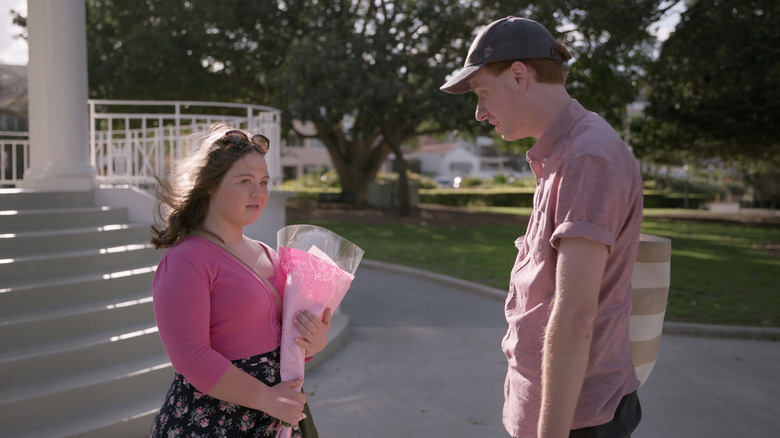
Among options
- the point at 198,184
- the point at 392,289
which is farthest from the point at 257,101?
the point at 198,184

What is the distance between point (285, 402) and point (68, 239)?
15.2 ft

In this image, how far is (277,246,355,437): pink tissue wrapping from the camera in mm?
2131

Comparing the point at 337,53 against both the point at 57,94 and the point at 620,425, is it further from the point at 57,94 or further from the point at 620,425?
the point at 620,425

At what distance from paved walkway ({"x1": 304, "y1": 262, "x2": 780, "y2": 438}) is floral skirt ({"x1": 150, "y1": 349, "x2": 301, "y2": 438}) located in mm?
2617

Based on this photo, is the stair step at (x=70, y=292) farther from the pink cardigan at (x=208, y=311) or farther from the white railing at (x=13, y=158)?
the white railing at (x=13, y=158)

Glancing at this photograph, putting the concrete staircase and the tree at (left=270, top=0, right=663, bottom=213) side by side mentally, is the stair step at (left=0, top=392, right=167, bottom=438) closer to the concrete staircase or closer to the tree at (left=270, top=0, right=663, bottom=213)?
the concrete staircase

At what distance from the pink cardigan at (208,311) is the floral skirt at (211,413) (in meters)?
0.06

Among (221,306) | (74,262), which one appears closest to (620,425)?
(221,306)

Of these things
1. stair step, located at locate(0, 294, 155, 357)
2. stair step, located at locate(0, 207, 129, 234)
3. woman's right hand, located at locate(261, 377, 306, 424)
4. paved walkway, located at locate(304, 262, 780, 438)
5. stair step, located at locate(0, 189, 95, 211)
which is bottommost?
paved walkway, located at locate(304, 262, 780, 438)

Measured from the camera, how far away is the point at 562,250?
65.5 inches

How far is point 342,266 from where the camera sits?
7.18 ft

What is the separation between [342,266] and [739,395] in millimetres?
4742

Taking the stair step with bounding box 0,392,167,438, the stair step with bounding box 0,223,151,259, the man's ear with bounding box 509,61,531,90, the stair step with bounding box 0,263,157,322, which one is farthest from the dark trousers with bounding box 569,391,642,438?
the stair step with bounding box 0,223,151,259

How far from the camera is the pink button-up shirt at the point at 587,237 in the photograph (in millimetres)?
1656
